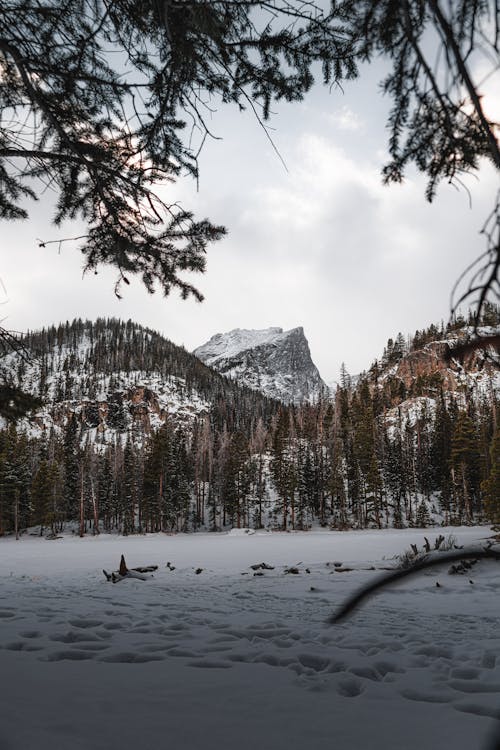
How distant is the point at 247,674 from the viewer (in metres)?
2.92

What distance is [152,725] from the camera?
212 cm

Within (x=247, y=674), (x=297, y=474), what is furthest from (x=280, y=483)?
(x=247, y=674)

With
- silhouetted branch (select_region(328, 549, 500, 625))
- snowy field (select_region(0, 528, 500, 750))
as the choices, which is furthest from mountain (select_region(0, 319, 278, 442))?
silhouetted branch (select_region(328, 549, 500, 625))

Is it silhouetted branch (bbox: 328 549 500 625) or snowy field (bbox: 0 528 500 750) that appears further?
snowy field (bbox: 0 528 500 750)

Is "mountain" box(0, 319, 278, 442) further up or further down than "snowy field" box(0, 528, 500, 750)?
further up

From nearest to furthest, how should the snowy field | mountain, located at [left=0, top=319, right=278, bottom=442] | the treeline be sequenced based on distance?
the snowy field < the treeline < mountain, located at [left=0, top=319, right=278, bottom=442]

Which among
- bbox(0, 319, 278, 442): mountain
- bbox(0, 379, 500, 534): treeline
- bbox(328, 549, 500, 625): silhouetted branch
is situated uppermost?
bbox(0, 319, 278, 442): mountain

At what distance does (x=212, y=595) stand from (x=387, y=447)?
47.6m

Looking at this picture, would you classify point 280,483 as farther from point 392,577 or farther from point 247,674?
point 392,577

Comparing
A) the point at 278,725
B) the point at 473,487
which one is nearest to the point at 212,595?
the point at 278,725

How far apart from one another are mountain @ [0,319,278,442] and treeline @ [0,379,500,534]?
34.0 metres

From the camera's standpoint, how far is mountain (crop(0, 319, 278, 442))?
9088cm

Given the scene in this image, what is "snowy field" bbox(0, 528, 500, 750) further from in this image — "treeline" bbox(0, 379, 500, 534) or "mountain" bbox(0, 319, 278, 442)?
"mountain" bbox(0, 319, 278, 442)

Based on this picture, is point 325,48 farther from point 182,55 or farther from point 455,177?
point 455,177
